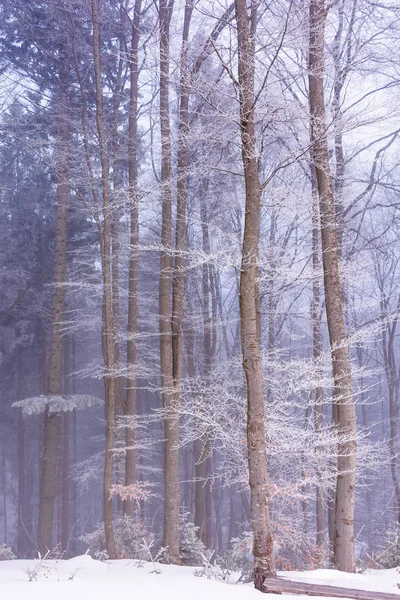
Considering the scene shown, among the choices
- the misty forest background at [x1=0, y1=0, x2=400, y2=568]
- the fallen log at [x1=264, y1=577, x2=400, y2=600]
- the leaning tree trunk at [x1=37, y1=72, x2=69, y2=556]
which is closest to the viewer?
the fallen log at [x1=264, y1=577, x2=400, y2=600]

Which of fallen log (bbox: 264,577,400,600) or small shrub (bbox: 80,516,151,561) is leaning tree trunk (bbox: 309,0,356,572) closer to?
fallen log (bbox: 264,577,400,600)

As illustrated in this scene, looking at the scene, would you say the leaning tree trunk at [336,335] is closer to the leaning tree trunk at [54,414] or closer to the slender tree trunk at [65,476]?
the leaning tree trunk at [54,414]

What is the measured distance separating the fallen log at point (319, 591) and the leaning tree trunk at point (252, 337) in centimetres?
20

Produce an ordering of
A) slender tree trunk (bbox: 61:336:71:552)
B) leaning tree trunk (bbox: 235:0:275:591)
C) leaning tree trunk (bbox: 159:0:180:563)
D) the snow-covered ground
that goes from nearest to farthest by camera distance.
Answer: the snow-covered ground → leaning tree trunk (bbox: 235:0:275:591) → leaning tree trunk (bbox: 159:0:180:563) → slender tree trunk (bbox: 61:336:71:552)

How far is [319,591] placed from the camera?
217 inches

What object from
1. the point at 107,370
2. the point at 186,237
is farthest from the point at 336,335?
the point at 186,237

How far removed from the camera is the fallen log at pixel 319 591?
544 centimetres

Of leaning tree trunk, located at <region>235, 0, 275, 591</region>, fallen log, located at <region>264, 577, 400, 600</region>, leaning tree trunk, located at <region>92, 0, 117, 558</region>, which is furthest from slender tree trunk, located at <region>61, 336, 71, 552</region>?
fallen log, located at <region>264, 577, 400, 600</region>

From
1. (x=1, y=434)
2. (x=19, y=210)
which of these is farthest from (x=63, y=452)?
(x=19, y=210)

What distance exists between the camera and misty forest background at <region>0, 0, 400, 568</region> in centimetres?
849

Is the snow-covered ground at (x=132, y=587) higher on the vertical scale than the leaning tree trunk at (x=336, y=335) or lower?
lower

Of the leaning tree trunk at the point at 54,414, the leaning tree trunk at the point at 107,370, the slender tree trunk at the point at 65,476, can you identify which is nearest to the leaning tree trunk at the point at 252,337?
Answer: the leaning tree trunk at the point at 107,370

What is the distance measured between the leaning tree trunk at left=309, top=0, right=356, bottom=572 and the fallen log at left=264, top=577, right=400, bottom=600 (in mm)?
2694

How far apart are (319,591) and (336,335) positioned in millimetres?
3944
